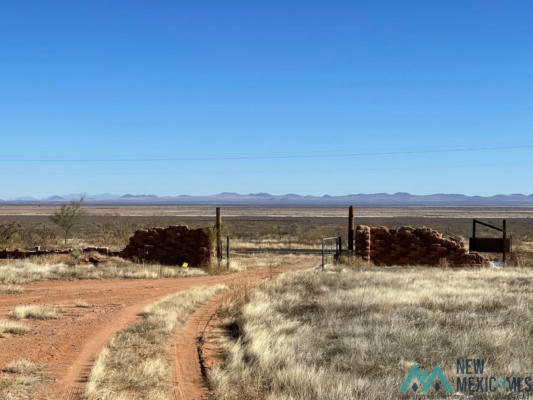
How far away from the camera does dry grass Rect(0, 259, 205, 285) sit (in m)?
18.3

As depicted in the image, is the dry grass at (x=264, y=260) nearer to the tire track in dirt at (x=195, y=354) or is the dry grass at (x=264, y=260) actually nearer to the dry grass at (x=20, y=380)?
the tire track in dirt at (x=195, y=354)

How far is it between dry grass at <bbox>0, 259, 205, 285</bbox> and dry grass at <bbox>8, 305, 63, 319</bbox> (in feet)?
17.6

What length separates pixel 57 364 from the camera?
849 cm

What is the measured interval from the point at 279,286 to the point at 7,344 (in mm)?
7711

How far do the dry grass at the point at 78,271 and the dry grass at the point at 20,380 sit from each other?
32.7ft

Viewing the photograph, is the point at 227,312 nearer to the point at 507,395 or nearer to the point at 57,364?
the point at 57,364

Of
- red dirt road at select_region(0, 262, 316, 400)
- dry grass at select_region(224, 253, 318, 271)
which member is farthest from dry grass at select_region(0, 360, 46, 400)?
dry grass at select_region(224, 253, 318, 271)

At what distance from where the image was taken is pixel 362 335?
9953mm

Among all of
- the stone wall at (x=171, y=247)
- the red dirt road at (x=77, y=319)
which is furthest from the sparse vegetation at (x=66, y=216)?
the red dirt road at (x=77, y=319)

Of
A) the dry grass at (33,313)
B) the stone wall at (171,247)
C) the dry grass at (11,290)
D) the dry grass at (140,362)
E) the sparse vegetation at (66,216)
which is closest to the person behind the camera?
the dry grass at (140,362)

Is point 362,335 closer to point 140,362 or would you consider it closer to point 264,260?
point 140,362

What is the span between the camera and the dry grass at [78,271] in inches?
Result: 720

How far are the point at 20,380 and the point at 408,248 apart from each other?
18247 millimetres

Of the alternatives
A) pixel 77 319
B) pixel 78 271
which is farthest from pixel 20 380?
pixel 78 271
